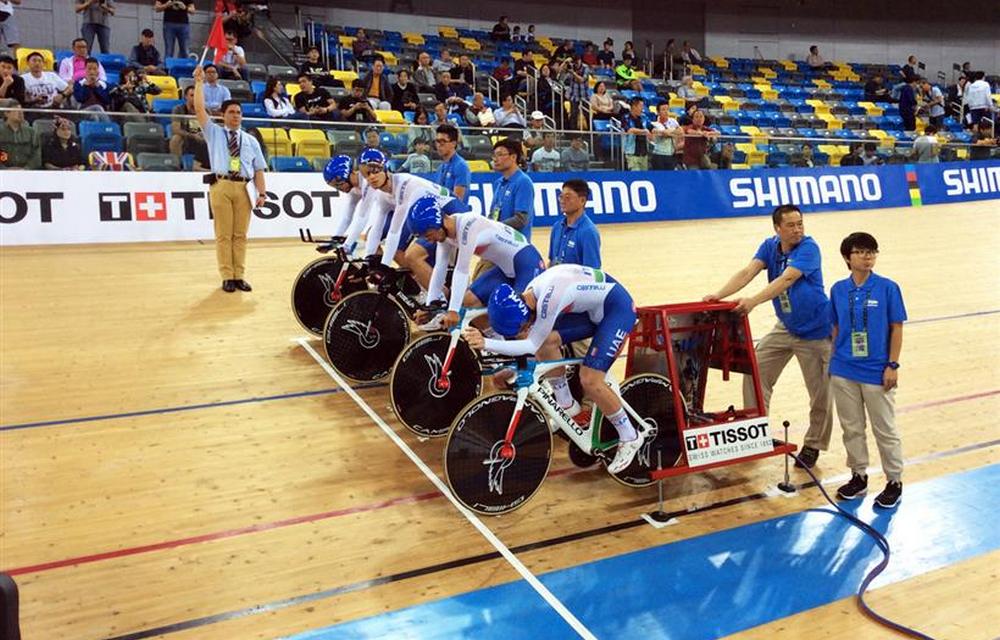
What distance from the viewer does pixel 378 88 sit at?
14664mm

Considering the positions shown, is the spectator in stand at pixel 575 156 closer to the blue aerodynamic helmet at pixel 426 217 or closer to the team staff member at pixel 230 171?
the team staff member at pixel 230 171

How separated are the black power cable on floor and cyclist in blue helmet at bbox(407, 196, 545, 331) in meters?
1.90

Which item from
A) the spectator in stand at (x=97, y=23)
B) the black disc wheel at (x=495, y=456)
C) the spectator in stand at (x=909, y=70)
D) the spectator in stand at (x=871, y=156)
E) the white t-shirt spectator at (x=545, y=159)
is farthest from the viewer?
the spectator in stand at (x=909, y=70)

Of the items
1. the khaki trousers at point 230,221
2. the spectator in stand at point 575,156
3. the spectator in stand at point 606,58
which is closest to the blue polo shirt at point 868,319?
the khaki trousers at point 230,221

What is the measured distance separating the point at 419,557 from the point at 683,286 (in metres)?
6.15

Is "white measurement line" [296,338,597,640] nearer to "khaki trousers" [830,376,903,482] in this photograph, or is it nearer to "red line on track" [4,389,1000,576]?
"red line on track" [4,389,1000,576]

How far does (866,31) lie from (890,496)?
28.8 metres

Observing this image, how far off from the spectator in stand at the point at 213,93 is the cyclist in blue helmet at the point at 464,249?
21.9 ft

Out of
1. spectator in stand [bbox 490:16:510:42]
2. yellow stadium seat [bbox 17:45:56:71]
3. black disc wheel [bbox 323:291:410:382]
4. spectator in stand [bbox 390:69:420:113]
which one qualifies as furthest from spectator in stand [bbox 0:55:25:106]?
spectator in stand [bbox 490:16:510:42]

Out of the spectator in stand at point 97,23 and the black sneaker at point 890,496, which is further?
the spectator in stand at point 97,23

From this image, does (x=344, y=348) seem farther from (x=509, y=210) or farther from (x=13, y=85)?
(x=13, y=85)

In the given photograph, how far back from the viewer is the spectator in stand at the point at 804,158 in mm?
16328

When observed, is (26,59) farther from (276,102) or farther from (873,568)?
(873,568)

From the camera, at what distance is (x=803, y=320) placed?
4.98 meters
